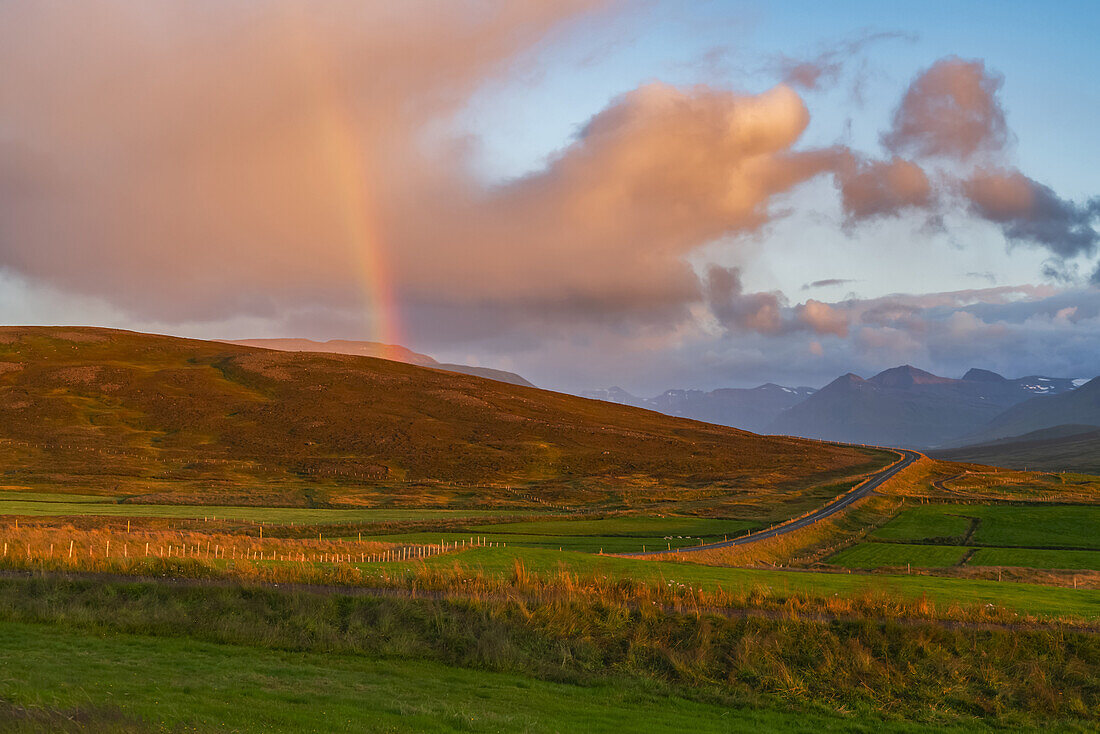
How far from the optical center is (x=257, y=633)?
2408cm

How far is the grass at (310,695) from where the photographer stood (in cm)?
1500

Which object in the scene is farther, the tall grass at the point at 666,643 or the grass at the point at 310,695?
the tall grass at the point at 666,643

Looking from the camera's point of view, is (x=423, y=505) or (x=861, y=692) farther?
(x=423, y=505)

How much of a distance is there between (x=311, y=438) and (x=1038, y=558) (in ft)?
420

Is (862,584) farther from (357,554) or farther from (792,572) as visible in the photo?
(357,554)

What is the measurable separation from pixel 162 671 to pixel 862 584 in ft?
108

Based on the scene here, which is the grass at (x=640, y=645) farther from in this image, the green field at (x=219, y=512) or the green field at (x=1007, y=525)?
the green field at (x=1007, y=525)

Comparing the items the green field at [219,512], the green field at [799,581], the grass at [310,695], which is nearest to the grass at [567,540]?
the green field at [219,512]

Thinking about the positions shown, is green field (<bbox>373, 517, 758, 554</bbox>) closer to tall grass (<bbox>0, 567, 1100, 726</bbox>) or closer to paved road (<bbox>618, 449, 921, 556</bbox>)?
paved road (<bbox>618, 449, 921, 556</bbox>)

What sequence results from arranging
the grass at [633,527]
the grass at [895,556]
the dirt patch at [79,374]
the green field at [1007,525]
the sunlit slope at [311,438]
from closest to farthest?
the grass at [895,556] < the grass at [633,527] < the green field at [1007,525] < the sunlit slope at [311,438] < the dirt patch at [79,374]

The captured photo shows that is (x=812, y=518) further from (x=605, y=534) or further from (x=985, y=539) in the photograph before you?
(x=605, y=534)

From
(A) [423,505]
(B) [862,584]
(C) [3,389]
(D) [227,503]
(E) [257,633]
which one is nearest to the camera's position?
(E) [257,633]

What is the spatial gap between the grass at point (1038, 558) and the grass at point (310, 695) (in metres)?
53.8

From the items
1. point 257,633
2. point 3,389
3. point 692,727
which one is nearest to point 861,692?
point 692,727
